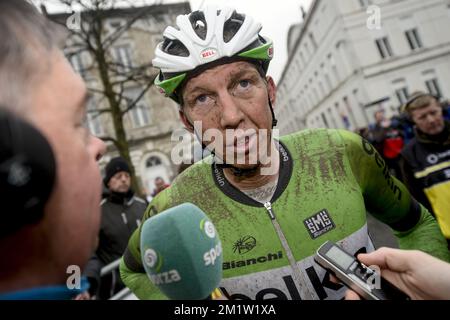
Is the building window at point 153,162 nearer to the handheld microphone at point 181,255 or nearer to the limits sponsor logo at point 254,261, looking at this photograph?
the limits sponsor logo at point 254,261

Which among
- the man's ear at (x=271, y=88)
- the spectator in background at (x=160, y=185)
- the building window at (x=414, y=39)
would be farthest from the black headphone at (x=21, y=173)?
Answer: the building window at (x=414, y=39)

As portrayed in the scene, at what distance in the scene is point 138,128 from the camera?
2300cm

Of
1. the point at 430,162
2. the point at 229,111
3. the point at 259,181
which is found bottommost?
the point at 430,162

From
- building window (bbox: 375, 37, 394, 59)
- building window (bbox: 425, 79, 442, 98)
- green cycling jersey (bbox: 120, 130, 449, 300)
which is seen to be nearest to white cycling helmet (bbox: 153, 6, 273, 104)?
green cycling jersey (bbox: 120, 130, 449, 300)

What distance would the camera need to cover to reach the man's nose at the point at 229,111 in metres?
1.54

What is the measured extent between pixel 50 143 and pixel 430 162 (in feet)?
13.3

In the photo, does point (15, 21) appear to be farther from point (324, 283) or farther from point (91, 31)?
point (91, 31)

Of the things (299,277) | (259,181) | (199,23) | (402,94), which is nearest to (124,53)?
(402,94)

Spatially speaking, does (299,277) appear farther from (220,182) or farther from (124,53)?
(124,53)

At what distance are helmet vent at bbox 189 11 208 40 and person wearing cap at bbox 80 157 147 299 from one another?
278cm

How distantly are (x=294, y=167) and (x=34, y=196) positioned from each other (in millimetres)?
1325

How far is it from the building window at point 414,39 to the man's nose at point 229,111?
31.4 metres

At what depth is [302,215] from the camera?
1.55 metres

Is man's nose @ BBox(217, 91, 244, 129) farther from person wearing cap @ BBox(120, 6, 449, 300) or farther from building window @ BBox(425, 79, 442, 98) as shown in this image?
building window @ BBox(425, 79, 442, 98)
